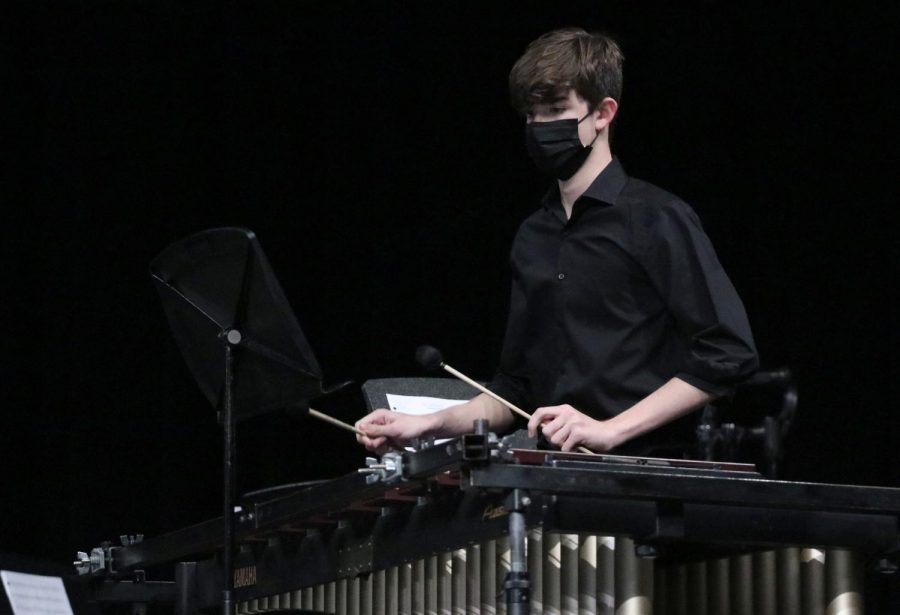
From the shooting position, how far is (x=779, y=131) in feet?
16.1

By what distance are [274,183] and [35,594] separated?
8.86 ft

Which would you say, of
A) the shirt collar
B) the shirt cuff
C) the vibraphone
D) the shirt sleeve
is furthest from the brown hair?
the vibraphone

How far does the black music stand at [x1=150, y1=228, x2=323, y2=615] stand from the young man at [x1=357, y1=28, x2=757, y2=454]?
0.65 ft

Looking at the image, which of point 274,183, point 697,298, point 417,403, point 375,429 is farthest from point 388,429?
point 274,183

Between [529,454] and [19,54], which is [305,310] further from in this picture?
[529,454]

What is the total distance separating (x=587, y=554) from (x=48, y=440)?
9.48 feet

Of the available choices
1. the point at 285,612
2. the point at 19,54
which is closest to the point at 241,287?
the point at 285,612

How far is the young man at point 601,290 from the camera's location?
3379 millimetres

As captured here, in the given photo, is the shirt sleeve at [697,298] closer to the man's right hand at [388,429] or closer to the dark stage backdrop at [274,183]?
the man's right hand at [388,429]

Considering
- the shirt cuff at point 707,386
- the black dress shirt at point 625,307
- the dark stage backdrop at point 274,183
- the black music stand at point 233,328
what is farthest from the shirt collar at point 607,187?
the dark stage backdrop at point 274,183

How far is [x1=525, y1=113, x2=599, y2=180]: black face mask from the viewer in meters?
3.51

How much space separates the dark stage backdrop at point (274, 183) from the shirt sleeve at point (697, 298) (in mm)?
1471

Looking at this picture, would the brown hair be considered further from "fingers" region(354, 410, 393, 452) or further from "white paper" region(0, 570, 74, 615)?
"white paper" region(0, 570, 74, 615)

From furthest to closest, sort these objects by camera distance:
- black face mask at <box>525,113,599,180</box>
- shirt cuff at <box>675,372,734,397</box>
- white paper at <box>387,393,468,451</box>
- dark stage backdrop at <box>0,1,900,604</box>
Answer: dark stage backdrop at <box>0,1,900,604</box>, white paper at <box>387,393,468,451</box>, black face mask at <box>525,113,599,180</box>, shirt cuff at <box>675,372,734,397</box>
